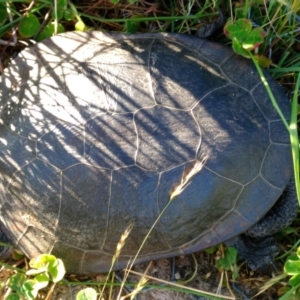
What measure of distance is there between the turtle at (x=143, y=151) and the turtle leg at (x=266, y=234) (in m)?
0.13

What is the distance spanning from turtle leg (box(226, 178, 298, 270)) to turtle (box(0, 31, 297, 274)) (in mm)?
128

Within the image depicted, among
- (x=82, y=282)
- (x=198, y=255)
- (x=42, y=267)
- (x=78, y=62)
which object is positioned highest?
(x=78, y=62)

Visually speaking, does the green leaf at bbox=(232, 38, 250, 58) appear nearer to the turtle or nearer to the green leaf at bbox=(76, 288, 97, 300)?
the turtle

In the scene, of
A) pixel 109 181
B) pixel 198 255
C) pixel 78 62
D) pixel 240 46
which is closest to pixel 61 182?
pixel 109 181

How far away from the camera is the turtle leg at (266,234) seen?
2271mm

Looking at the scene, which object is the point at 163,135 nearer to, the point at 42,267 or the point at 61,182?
the point at 61,182

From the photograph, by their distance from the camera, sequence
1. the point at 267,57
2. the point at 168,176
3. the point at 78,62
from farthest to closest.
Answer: the point at 267,57 < the point at 78,62 < the point at 168,176

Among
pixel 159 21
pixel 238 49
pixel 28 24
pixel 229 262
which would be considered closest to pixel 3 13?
pixel 28 24

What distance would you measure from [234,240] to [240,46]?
754 millimetres

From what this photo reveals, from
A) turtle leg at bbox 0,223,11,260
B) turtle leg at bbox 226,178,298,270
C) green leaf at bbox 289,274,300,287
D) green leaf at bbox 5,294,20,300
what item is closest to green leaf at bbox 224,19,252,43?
turtle leg at bbox 226,178,298,270

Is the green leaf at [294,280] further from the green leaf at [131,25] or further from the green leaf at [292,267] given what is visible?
the green leaf at [131,25]

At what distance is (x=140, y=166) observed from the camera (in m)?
2.07

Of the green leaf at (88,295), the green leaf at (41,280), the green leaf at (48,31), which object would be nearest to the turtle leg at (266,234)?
the green leaf at (88,295)

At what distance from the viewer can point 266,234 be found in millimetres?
2326
